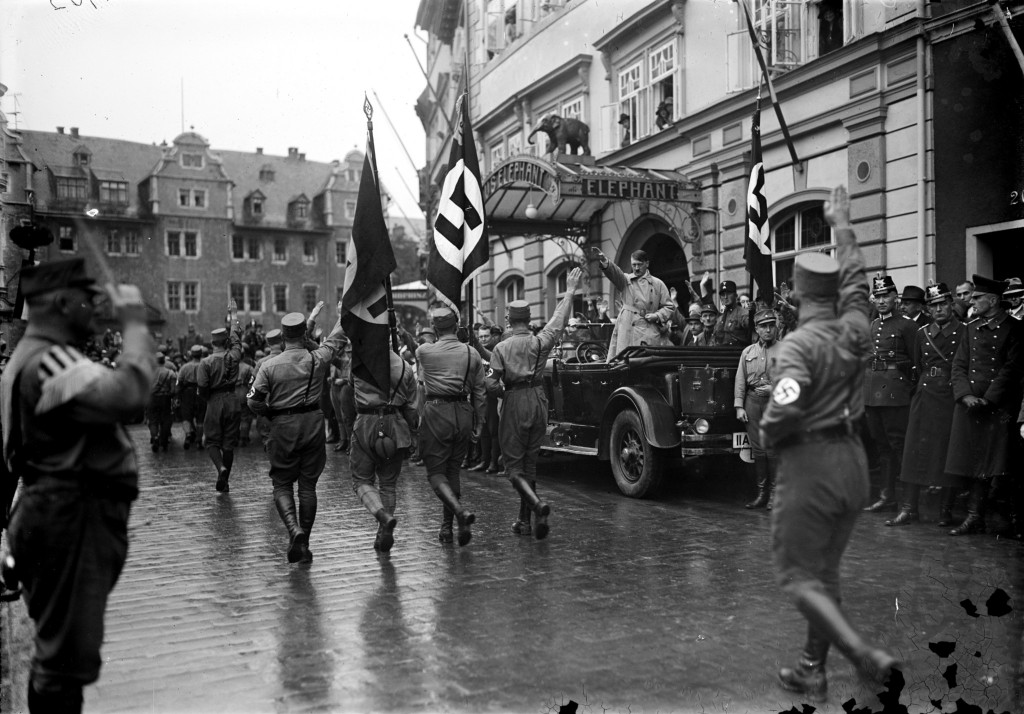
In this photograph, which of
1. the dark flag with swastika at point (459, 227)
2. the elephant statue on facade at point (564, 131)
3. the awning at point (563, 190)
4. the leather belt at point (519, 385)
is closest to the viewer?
the dark flag with swastika at point (459, 227)

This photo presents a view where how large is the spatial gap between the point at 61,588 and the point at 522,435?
514cm

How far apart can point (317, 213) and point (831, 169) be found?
174ft

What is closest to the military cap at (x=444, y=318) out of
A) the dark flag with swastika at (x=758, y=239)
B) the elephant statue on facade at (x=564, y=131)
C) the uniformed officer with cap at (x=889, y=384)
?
the uniformed officer with cap at (x=889, y=384)

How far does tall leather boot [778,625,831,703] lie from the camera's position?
13.7 feet

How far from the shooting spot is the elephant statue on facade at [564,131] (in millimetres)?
18453

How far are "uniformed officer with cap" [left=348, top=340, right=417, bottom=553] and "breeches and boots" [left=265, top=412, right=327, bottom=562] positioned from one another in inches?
12.8

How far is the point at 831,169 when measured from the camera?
1344 cm

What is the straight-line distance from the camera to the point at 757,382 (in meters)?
9.08

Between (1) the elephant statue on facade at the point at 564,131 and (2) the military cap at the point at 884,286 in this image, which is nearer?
(2) the military cap at the point at 884,286

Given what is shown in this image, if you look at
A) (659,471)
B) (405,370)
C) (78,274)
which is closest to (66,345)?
(78,274)

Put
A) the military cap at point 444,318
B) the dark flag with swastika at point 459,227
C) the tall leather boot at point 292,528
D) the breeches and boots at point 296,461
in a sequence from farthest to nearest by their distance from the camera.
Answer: the dark flag with swastika at point 459,227 → the military cap at point 444,318 → the breeches and boots at point 296,461 → the tall leather boot at point 292,528

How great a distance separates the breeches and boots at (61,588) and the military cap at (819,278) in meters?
3.09

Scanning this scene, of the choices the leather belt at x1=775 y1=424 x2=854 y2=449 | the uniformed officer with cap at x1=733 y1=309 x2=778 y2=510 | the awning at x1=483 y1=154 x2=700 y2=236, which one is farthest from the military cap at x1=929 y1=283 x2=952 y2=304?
the awning at x1=483 y1=154 x2=700 y2=236

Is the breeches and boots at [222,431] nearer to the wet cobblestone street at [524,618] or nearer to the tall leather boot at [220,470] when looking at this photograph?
the tall leather boot at [220,470]
